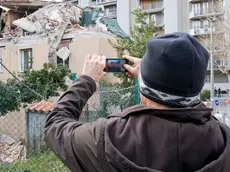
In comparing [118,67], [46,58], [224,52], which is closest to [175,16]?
[224,52]

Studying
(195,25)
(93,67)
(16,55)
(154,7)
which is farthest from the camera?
(154,7)

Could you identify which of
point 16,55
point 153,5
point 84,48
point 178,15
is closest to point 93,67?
point 84,48

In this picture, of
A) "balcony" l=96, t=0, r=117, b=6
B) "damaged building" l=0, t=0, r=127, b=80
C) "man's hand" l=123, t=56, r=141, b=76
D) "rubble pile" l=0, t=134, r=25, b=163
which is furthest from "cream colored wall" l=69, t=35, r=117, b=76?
"balcony" l=96, t=0, r=117, b=6

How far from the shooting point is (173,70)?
1.14 m

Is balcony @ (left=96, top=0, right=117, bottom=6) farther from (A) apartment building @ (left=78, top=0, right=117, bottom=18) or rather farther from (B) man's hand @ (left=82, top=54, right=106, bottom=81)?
(B) man's hand @ (left=82, top=54, right=106, bottom=81)

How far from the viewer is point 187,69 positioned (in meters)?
1.14

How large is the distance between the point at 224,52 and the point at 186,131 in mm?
22459

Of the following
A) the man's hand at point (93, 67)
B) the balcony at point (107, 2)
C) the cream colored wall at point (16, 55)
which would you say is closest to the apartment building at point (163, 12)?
the balcony at point (107, 2)

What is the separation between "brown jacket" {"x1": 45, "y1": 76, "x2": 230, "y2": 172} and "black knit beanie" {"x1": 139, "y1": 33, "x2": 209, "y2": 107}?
5 cm

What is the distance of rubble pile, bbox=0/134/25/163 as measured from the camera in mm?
7691

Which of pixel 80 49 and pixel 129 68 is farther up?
pixel 80 49

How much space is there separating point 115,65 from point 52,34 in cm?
1727

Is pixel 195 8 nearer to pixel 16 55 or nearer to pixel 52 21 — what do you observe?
pixel 52 21

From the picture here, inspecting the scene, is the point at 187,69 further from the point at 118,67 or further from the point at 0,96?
the point at 0,96
